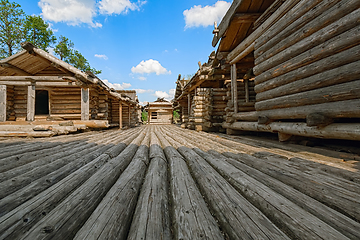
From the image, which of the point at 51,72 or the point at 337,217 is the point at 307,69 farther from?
the point at 51,72

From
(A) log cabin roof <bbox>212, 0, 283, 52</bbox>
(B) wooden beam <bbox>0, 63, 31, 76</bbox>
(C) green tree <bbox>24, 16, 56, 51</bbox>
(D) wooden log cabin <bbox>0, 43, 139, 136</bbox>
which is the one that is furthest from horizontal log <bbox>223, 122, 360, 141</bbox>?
(C) green tree <bbox>24, 16, 56, 51</bbox>

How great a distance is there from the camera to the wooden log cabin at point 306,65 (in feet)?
8.05

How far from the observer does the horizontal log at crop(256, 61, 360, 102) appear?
2402mm

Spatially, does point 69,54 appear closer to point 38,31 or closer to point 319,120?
point 38,31

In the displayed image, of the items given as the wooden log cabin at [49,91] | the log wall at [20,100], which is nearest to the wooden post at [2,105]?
the wooden log cabin at [49,91]

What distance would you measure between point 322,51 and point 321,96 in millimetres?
868

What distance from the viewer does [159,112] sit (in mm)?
24906

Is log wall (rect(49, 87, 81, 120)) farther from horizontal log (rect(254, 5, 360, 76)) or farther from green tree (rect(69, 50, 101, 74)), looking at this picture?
green tree (rect(69, 50, 101, 74))

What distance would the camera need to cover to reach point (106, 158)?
8.35 ft

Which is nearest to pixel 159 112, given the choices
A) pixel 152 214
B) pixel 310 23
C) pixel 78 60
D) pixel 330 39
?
pixel 78 60

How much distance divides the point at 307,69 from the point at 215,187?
337 centimetres

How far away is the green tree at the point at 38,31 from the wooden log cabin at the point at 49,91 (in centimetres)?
1402

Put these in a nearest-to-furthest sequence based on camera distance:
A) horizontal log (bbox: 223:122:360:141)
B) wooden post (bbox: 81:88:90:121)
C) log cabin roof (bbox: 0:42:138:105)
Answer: horizontal log (bbox: 223:122:360:141)
log cabin roof (bbox: 0:42:138:105)
wooden post (bbox: 81:88:90:121)

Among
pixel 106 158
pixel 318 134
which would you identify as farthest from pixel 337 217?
pixel 106 158
